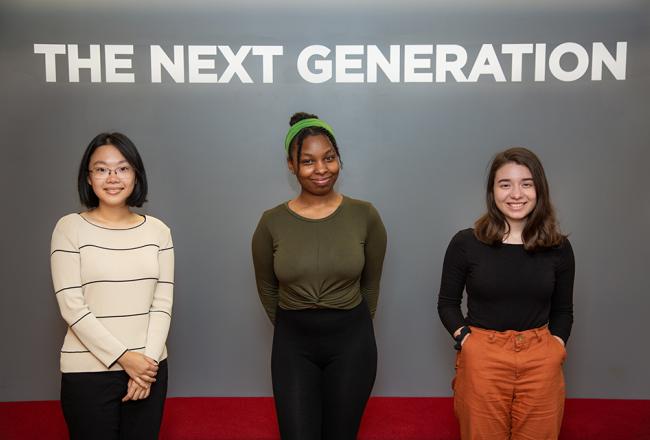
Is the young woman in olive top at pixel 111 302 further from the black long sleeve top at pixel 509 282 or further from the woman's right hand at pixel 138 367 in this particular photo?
the black long sleeve top at pixel 509 282

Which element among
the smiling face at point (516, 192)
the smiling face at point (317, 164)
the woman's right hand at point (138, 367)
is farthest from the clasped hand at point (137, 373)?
the smiling face at point (516, 192)

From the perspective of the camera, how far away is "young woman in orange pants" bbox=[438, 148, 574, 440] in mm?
2141

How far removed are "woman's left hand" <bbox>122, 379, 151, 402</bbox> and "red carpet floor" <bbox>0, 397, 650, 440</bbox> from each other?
1068 mm

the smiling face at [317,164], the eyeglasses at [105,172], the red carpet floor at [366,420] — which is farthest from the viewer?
the red carpet floor at [366,420]

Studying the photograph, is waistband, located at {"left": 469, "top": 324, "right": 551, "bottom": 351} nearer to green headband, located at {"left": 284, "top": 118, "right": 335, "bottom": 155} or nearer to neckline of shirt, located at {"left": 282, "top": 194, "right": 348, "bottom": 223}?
neckline of shirt, located at {"left": 282, "top": 194, "right": 348, "bottom": 223}

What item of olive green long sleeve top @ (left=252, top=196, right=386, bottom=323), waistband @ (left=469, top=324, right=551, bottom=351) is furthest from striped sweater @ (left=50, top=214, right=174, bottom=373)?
waistband @ (left=469, top=324, right=551, bottom=351)

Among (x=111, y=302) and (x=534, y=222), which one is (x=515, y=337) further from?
(x=111, y=302)

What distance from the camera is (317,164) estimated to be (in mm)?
2254

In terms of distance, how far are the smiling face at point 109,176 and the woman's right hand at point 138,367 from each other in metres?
0.59

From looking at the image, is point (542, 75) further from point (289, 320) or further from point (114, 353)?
point (114, 353)

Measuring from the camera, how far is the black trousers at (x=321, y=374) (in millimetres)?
2215

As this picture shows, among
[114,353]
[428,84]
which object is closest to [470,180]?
[428,84]

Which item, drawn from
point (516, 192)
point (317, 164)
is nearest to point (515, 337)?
point (516, 192)

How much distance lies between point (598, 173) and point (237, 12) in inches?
95.8
